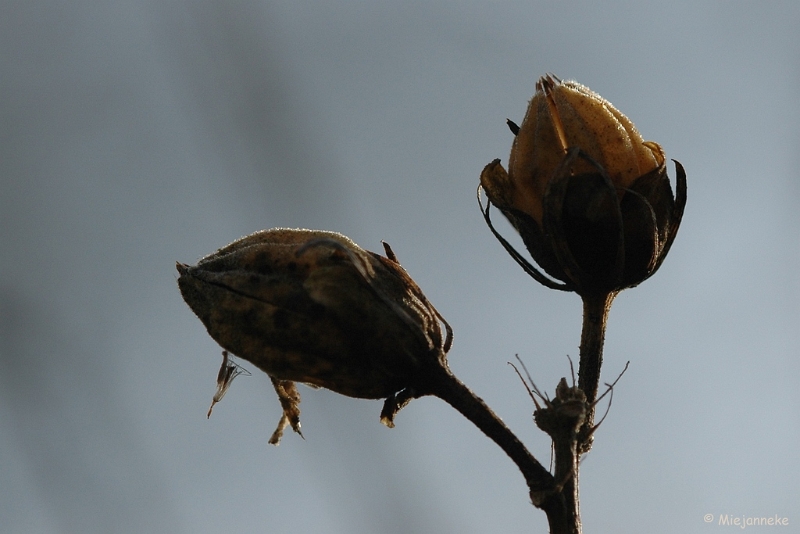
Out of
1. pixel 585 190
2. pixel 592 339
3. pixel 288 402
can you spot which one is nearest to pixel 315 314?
pixel 288 402

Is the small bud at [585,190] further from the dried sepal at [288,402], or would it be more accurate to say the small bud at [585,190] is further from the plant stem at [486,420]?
the dried sepal at [288,402]

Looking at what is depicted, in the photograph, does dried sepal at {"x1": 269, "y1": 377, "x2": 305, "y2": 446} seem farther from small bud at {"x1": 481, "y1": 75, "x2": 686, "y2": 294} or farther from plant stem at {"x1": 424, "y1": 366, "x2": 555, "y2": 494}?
small bud at {"x1": 481, "y1": 75, "x2": 686, "y2": 294}

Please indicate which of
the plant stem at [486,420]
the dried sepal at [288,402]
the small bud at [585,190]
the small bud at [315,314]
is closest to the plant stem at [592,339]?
the small bud at [585,190]

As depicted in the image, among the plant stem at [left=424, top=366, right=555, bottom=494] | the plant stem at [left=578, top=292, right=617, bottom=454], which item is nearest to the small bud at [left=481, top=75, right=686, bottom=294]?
the plant stem at [left=578, top=292, right=617, bottom=454]

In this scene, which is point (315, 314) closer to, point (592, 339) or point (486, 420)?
point (486, 420)

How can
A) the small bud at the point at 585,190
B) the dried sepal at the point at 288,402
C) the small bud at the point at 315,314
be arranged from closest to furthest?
1. the small bud at the point at 315,314
2. the small bud at the point at 585,190
3. the dried sepal at the point at 288,402

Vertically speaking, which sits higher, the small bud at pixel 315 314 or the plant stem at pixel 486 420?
A: the small bud at pixel 315 314
